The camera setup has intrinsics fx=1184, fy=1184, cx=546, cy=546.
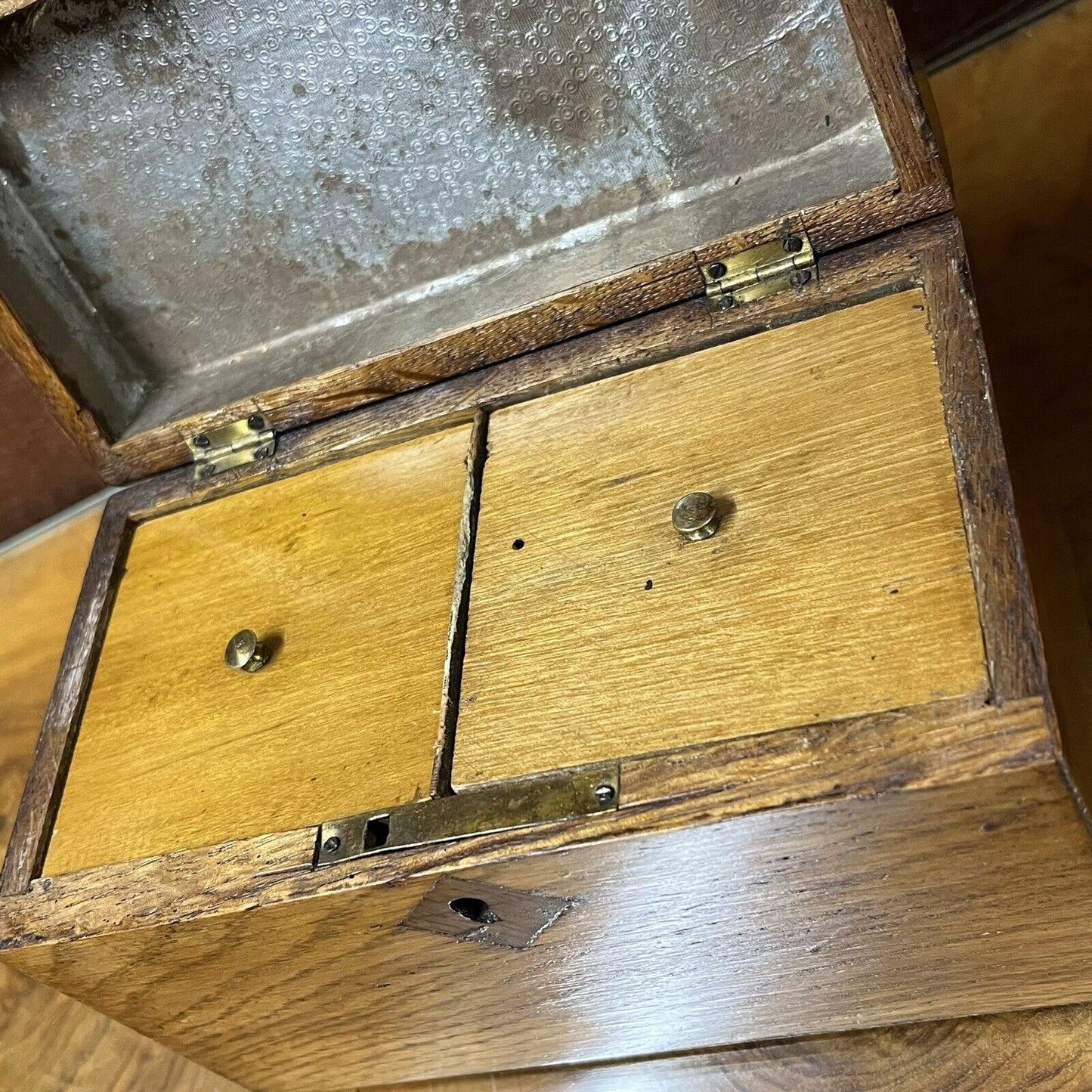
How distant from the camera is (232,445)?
1.14 m

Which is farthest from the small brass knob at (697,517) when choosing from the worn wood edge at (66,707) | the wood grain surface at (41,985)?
the wood grain surface at (41,985)

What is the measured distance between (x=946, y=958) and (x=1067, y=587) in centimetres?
33

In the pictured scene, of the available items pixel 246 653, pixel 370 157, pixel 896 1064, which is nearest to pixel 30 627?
pixel 246 653

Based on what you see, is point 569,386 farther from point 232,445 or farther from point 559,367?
point 232,445

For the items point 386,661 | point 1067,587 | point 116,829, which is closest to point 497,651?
point 386,661

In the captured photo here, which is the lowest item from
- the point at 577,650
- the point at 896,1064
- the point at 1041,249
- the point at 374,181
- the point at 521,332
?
the point at 896,1064

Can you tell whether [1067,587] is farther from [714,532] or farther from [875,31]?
[875,31]

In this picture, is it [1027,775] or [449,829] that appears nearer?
[1027,775]

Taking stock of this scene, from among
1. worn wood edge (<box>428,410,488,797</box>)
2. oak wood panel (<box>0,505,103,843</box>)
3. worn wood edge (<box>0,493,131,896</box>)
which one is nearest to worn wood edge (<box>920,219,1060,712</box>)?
worn wood edge (<box>428,410,488,797</box>)

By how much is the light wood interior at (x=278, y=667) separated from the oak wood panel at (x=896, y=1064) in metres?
0.38

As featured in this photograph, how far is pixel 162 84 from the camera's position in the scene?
108cm

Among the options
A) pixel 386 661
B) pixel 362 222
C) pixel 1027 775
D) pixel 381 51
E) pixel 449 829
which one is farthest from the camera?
pixel 362 222

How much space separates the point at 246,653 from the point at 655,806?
394mm

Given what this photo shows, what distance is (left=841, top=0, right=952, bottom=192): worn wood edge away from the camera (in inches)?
31.4
